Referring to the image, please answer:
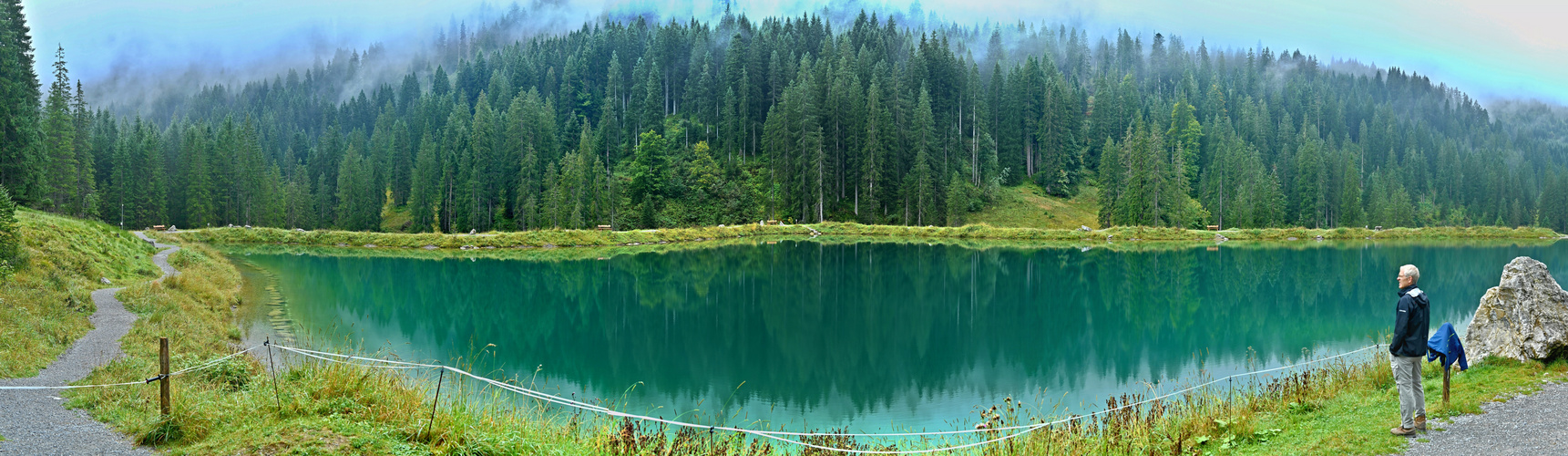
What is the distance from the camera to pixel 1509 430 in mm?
8484

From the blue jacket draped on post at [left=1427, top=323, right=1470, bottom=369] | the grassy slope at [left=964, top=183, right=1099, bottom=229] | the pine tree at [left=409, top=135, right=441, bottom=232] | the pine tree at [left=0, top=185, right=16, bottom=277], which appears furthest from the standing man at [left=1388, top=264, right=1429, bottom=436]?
the pine tree at [left=409, top=135, right=441, bottom=232]

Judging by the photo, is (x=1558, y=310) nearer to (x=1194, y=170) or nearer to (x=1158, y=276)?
(x=1158, y=276)

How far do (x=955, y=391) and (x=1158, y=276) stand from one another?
2762 centimetres

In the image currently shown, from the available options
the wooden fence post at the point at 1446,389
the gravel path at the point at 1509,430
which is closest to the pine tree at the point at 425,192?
the wooden fence post at the point at 1446,389

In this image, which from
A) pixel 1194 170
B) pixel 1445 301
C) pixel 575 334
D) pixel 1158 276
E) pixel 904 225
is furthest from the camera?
pixel 1194 170

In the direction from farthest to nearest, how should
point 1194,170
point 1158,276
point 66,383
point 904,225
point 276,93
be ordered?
point 276,93 < point 1194,170 < point 904,225 < point 1158,276 < point 66,383

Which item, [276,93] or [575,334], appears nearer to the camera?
[575,334]

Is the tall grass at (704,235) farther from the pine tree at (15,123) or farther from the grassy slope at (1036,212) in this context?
the pine tree at (15,123)

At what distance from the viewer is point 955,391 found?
1658 cm

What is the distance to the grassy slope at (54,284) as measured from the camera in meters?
12.7

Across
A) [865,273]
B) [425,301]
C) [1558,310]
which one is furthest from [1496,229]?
[425,301]

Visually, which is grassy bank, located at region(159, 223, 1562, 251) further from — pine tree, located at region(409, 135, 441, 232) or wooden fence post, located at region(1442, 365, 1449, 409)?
wooden fence post, located at region(1442, 365, 1449, 409)

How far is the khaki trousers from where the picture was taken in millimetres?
8656

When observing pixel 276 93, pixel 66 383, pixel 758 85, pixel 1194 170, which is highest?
pixel 276 93
